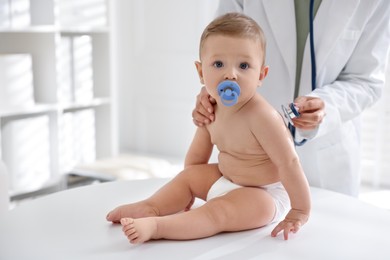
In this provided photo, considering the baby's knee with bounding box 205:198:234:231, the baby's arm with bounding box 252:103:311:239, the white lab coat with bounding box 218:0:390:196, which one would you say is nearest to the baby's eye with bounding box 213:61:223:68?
the baby's arm with bounding box 252:103:311:239

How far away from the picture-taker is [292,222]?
0.85m

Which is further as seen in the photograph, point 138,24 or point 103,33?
point 138,24

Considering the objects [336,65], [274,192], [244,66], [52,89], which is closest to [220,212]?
[274,192]

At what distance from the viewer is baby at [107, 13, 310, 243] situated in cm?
84

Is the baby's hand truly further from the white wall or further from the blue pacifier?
the white wall

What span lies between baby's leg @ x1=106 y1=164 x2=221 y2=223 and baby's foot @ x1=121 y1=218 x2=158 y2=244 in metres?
0.09

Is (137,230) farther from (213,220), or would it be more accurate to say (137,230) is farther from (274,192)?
(274,192)

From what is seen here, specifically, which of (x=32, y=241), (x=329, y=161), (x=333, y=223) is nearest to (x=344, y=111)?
(x=329, y=161)

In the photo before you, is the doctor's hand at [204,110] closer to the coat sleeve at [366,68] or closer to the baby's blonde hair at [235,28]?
the baby's blonde hair at [235,28]

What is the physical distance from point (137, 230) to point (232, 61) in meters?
0.30

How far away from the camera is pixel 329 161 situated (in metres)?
1.24

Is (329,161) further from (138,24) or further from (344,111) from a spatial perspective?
(138,24)

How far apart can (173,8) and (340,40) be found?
2.02 meters

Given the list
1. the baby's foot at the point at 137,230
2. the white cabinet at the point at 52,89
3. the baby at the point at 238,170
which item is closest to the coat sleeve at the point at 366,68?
the baby at the point at 238,170
